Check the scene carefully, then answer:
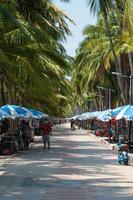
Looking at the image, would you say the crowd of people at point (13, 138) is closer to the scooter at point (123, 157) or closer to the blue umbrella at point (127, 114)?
the blue umbrella at point (127, 114)

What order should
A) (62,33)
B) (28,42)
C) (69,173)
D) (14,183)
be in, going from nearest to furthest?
1. (14,183)
2. (69,173)
3. (28,42)
4. (62,33)

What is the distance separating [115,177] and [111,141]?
88.1ft

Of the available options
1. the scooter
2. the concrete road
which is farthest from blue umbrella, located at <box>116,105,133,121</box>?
the scooter

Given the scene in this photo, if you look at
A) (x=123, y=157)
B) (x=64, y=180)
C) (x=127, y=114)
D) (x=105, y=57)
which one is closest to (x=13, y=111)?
(x=127, y=114)

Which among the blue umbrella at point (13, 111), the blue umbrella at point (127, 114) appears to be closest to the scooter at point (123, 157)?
the blue umbrella at point (127, 114)

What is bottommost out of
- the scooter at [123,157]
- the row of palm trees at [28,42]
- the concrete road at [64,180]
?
the concrete road at [64,180]

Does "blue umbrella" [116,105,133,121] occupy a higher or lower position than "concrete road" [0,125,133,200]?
higher

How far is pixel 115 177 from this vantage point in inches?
737

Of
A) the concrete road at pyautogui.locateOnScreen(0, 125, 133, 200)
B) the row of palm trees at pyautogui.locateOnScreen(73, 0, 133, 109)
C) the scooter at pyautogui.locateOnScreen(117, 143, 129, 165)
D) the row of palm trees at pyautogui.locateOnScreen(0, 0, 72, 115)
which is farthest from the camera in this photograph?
the row of palm trees at pyautogui.locateOnScreen(73, 0, 133, 109)

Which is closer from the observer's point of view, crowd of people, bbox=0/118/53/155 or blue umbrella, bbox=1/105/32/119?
blue umbrella, bbox=1/105/32/119

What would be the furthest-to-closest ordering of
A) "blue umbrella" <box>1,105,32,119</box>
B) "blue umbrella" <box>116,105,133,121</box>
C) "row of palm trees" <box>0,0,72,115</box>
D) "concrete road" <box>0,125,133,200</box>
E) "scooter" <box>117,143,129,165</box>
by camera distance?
"blue umbrella" <box>116,105,133,121</box> < "blue umbrella" <box>1,105,32,119</box> < "scooter" <box>117,143,129,165</box> < "row of palm trees" <box>0,0,72,115</box> < "concrete road" <box>0,125,133,200</box>

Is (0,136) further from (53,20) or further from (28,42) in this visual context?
(28,42)

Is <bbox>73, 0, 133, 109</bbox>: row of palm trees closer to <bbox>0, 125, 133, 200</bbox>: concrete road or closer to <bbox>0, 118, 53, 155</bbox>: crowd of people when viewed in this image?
<bbox>0, 118, 53, 155</bbox>: crowd of people

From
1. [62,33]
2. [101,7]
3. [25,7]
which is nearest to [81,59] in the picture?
[62,33]
